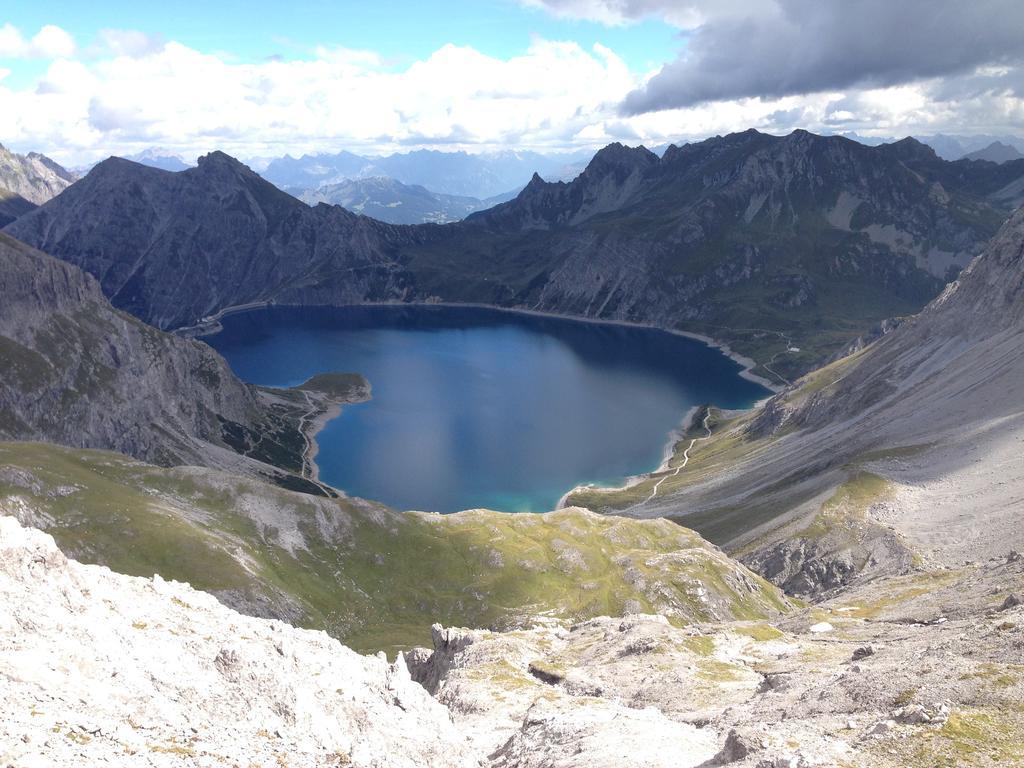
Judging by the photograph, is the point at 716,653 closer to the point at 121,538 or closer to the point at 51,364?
the point at 121,538

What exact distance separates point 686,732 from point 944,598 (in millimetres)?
51678

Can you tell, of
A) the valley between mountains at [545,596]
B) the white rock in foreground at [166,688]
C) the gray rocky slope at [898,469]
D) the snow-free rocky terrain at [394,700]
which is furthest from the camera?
the gray rocky slope at [898,469]

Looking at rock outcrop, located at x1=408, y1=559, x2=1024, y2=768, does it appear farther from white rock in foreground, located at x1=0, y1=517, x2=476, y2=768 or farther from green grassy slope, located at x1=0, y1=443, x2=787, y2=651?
green grassy slope, located at x1=0, y1=443, x2=787, y2=651

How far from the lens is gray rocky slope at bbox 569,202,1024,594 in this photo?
117250 mm

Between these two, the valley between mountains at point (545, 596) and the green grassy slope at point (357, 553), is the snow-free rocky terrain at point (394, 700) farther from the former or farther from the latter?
the green grassy slope at point (357, 553)

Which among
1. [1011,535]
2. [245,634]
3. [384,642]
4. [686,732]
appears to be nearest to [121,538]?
[384,642]

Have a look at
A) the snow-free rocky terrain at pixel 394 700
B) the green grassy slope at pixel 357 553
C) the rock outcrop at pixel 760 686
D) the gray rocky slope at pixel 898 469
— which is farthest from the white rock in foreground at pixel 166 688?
the gray rocky slope at pixel 898 469

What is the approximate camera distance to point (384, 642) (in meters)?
92.9

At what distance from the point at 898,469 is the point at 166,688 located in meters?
142

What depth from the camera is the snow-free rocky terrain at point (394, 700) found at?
90.5ft

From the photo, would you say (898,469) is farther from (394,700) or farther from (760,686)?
(394,700)

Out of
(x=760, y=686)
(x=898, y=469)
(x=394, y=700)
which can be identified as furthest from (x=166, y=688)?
(x=898, y=469)

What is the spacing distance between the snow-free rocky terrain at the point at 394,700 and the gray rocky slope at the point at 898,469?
202 feet

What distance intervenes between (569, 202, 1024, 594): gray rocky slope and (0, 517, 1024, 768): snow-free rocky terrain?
61.5 metres
